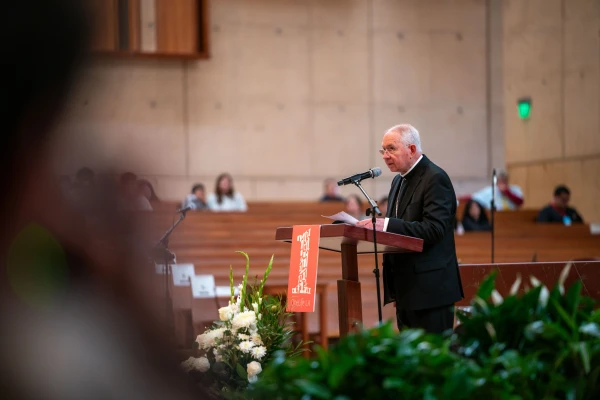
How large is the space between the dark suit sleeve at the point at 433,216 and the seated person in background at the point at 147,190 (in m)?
2.63

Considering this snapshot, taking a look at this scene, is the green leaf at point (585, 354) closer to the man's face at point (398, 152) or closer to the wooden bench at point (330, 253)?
the man's face at point (398, 152)

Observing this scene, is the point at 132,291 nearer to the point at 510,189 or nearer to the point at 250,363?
the point at 250,363

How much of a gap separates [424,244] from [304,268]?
0.51 meters

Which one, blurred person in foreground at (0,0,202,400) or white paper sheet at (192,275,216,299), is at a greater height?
blurred person in foreground at (0,0,202,400)

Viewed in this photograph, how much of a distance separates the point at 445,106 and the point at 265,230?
17.5 ft

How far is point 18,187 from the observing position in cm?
47

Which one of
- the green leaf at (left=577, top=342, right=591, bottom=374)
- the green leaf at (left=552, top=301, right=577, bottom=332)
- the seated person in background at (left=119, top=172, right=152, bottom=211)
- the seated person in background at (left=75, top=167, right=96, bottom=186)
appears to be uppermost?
the seated person in background at (left=75, top=167, right=96, bottom=186)

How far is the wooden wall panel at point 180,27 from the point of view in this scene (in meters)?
12.2

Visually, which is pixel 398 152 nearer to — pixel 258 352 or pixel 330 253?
pixel 258 352

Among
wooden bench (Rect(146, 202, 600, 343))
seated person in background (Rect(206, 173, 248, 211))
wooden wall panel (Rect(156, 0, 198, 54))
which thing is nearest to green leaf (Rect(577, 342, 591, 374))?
wooden bench (Rect(146, 202, 600, 343))

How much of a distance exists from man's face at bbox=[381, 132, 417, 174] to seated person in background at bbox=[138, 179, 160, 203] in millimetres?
2874

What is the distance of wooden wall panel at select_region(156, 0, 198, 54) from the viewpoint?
40.1 feet

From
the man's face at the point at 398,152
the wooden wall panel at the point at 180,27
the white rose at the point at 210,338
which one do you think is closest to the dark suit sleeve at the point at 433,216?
the man's face at the point at 398,152

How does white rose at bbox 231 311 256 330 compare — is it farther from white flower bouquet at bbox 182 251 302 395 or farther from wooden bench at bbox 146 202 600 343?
wooden bench at bbox 146 202 600 343
